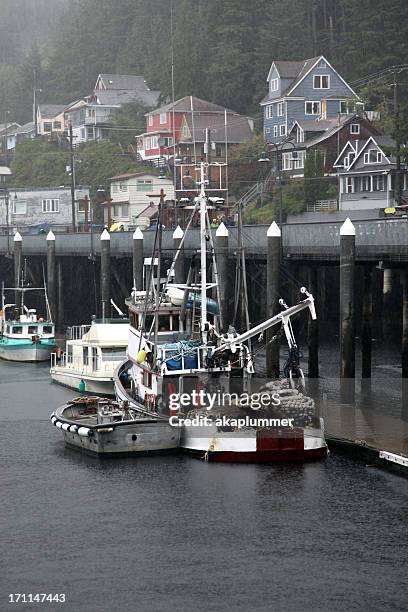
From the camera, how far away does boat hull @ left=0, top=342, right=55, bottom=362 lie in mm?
62312

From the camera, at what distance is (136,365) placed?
41.0m

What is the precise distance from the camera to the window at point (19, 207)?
125312 millimetres

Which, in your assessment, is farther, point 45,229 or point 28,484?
point 45,229

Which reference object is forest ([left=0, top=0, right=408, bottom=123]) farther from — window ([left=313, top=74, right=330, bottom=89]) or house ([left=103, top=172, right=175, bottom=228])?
house ([left=103, top=172, right=175, bottom=228])

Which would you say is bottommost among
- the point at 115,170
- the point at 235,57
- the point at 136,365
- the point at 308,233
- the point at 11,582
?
the point at 11,582

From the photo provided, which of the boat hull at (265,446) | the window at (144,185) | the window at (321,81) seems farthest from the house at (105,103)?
the boat hull at (265,446)

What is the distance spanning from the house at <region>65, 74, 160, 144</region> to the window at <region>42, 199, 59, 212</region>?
26.4 meters

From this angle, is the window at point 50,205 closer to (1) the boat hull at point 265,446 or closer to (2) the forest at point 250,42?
(2) the forest at point 250,42

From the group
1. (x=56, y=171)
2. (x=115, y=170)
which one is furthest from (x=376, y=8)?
(x=56, y=171)

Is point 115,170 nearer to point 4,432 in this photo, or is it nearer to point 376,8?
point 376,8

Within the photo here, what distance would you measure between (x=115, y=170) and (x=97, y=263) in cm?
4781

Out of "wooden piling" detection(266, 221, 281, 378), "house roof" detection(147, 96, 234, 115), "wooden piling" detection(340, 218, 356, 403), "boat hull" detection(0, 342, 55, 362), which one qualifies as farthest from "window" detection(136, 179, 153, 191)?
"wooden piling" detection(340, 218, 356, 403)

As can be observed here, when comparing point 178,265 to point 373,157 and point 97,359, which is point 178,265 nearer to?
point 97,359

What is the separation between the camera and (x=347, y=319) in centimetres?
4097
